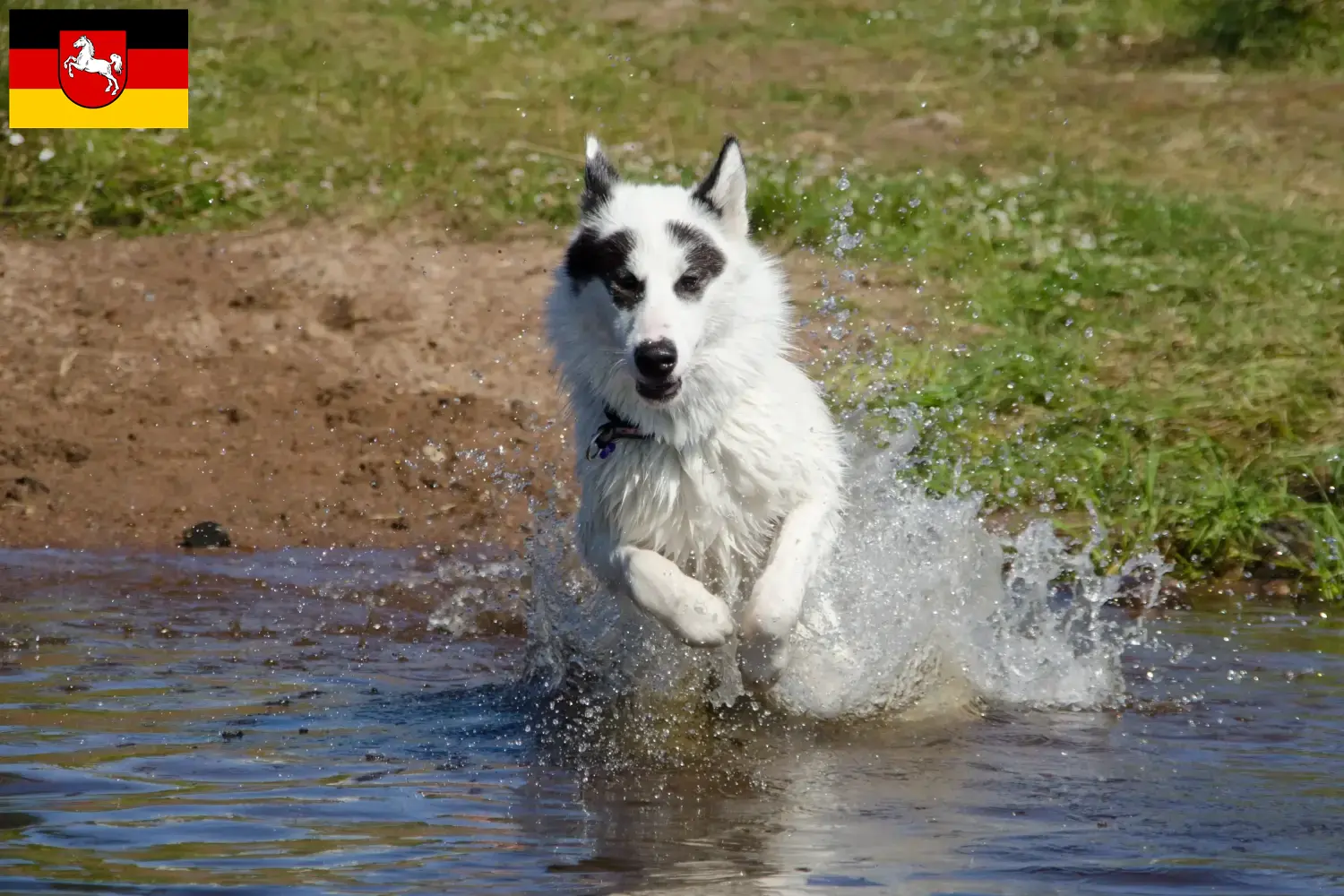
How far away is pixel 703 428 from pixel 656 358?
436 mm

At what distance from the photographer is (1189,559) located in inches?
317

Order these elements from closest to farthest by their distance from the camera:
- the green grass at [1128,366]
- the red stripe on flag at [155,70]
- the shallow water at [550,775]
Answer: the shallow water at [550,775] < the green grass at [1128,366] < the red stripe on flag at [155,70]

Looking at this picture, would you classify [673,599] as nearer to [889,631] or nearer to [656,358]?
[656,358]

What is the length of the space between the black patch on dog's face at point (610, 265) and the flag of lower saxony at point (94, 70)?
819 cm

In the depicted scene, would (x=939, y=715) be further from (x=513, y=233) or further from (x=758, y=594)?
(x=513, y=233)

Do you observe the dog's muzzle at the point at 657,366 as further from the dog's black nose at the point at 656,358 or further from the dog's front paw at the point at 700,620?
the dog's front paw at the point at 700,620

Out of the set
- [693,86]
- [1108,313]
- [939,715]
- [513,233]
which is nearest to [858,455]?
[939,715]

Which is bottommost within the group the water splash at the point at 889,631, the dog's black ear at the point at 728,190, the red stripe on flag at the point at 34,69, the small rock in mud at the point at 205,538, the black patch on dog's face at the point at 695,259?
the water splash at the point at 889,631

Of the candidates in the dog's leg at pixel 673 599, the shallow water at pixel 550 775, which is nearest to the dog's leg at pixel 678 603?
the dog's leg at pixel 673 599

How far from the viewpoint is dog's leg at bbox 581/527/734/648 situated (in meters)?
5.43

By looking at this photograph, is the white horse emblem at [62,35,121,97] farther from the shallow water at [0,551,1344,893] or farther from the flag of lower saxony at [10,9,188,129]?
the shallow water at [0,551,1344,893]

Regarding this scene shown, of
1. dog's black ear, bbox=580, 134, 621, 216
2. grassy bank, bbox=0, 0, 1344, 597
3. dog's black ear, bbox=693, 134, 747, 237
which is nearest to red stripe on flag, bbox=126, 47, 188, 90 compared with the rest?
grassy bank, bbox=0, 0, 1344, 597

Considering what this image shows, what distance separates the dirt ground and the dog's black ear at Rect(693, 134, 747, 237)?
7.27ft

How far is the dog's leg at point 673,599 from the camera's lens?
17.8 feet
